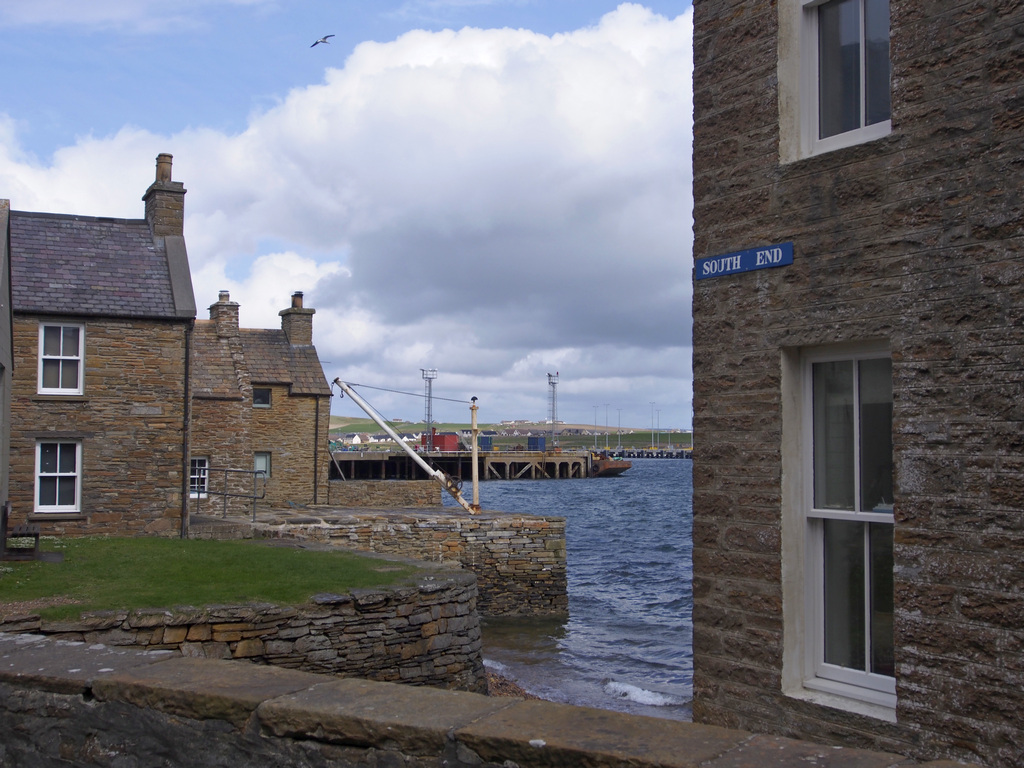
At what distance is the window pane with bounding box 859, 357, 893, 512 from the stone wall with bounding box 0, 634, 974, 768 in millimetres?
2504

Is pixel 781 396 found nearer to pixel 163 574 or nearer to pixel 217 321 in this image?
pixel 163 574

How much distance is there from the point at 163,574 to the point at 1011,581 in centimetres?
1222

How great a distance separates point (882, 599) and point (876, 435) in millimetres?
897

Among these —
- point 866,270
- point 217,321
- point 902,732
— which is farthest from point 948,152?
point 217,321

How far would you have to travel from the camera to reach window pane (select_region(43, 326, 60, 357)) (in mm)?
20641

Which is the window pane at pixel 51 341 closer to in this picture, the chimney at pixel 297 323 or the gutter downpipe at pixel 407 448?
the gutter downpipe at pixel 407 448

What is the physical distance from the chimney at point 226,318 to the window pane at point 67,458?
14.3 m

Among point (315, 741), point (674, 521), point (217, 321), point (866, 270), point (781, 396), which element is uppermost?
point (217, 321)

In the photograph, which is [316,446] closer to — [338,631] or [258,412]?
[258,412]

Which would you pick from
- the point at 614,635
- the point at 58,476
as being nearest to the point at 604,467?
the point at 614,635

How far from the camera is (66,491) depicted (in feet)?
66.9

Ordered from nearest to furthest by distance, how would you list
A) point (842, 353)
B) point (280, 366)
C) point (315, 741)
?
point (315, 741)
point (842, 353)
point (280, 366)

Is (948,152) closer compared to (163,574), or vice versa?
(948,152)

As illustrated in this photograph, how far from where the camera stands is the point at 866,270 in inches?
198
